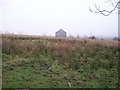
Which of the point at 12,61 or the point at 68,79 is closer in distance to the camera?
the point at 68,79

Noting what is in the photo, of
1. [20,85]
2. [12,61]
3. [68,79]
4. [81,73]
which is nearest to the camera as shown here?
[20,85]

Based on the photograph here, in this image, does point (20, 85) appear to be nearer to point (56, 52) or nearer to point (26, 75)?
point (26, 75)

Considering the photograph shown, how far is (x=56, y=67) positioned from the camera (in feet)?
29.9

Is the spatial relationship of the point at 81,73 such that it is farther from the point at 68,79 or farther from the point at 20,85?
the point at 20,85

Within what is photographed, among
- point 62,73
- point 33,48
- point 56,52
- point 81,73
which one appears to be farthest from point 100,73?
point 33,48

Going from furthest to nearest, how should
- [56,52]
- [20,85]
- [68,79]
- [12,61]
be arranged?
[56,52] → [12,61] → [68,79] → [20,85]

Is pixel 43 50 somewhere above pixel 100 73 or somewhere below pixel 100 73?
above

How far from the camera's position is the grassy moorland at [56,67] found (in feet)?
25.1

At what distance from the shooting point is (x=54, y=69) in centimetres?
884

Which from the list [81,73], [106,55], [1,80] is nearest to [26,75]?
[1,80]

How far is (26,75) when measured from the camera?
808cm

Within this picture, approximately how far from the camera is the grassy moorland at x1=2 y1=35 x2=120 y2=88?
301 inches

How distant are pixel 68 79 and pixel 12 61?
2.67 metres

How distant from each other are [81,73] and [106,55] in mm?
3220
